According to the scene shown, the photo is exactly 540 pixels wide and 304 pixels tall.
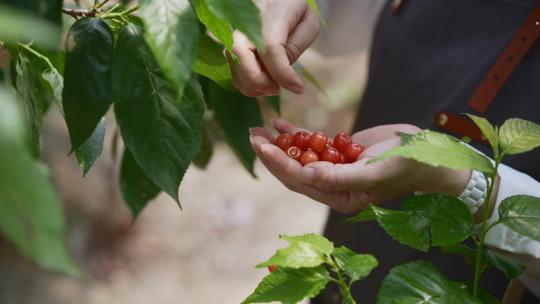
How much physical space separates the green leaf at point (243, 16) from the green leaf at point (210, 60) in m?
0.21

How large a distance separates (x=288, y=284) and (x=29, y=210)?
12.0 inches

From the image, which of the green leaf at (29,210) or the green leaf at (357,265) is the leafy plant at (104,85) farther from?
the green leaf at (357,265)

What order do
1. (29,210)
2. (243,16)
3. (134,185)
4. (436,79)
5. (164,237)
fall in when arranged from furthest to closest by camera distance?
1. (164,237)
2. (436,79)
3. (134,185)
4. (243,16)
5. (29,210)

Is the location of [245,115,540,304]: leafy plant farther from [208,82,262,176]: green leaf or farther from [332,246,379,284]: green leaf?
[208,82,262,176]: green leaf

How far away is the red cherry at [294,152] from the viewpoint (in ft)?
3.22

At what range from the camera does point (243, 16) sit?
19.9 inches

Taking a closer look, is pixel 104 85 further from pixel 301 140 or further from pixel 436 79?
pixel 436 79

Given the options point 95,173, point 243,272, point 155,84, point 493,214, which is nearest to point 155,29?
point 155,84

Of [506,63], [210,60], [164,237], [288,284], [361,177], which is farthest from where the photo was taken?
[164,237]

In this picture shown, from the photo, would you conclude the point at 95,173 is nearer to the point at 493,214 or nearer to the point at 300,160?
the point at 300,160

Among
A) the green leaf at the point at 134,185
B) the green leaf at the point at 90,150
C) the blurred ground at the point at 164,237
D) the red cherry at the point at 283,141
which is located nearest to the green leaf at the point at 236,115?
the red cherry at the point at 283,141

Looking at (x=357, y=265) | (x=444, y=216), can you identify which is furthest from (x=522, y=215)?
(x=357, y=265)

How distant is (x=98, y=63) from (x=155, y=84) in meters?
0.06

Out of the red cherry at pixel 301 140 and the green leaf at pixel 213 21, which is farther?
the red cherry at pixel 301 140
